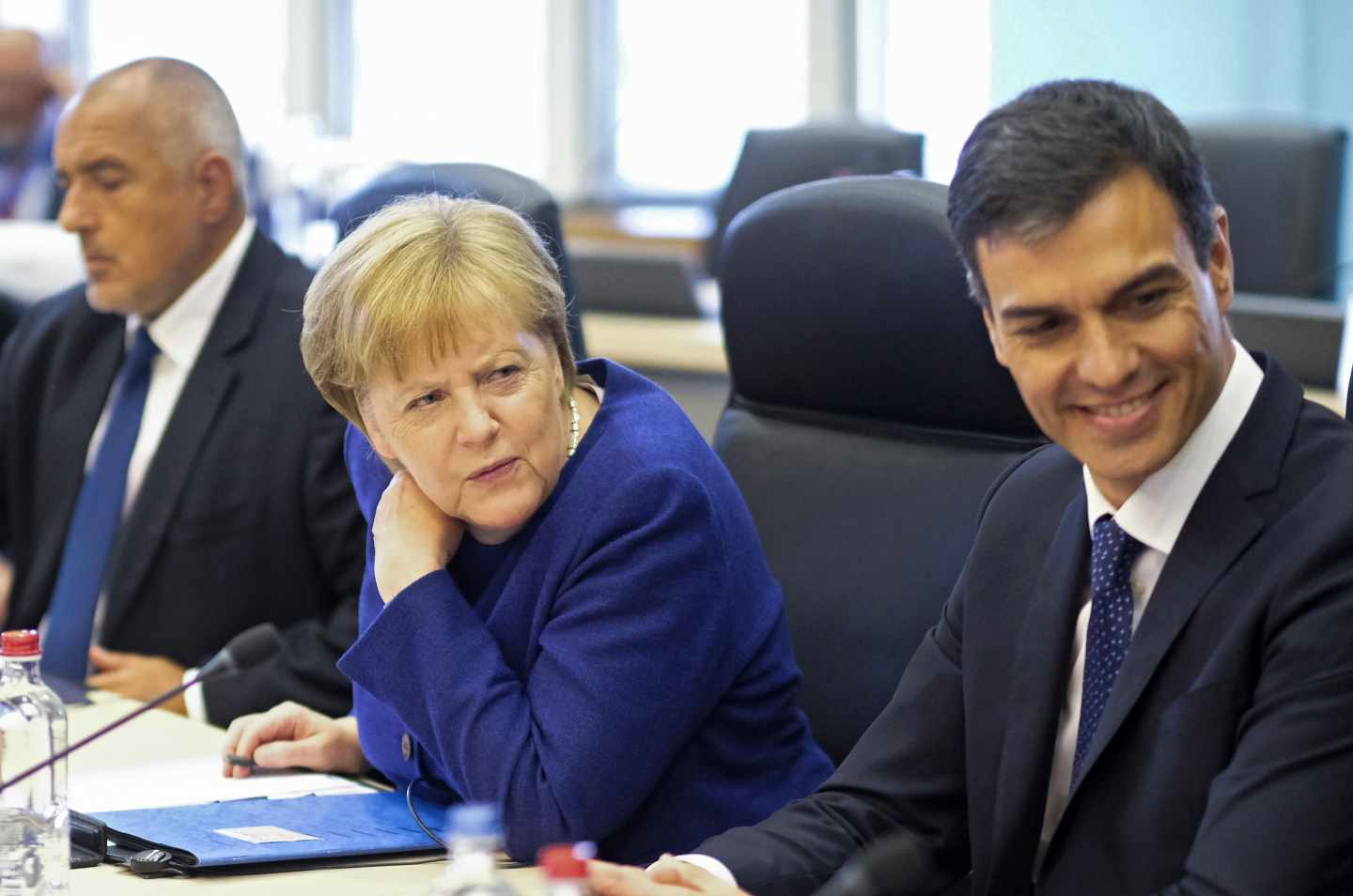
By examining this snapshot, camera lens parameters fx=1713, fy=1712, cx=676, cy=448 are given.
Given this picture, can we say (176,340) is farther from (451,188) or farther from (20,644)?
(20,644)

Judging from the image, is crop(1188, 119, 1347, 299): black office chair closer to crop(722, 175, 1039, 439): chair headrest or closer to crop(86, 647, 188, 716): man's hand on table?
crop(722, 175, 1039, 439): chair headrest

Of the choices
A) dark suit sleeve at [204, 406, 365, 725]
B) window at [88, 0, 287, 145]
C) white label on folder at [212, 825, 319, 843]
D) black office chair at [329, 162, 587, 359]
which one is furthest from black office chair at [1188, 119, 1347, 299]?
window at [88, 0, 287, 145]

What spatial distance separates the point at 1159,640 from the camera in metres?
1.33

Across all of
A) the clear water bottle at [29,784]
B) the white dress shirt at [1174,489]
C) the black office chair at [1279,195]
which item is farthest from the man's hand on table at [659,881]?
the black office chair at [1279,195]

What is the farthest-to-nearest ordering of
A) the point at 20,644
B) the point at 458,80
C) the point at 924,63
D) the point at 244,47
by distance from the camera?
1. the point at 244,47
2. the point at 458,80
3. the point at 924,63
4. the point at 20,644

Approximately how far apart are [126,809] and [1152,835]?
3.34ft

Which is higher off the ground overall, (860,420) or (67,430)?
(860,420)

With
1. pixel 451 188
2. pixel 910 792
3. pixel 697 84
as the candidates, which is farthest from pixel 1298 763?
pixel 697 84

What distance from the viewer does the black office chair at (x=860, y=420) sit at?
6.30ft

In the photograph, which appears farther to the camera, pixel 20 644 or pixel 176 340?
pixel 176 340

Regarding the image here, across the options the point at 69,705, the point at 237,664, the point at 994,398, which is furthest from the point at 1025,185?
the point at 69,705

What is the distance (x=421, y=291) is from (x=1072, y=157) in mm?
631

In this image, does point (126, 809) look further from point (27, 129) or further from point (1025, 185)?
point (27, 129)

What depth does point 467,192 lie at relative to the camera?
7.78ft
